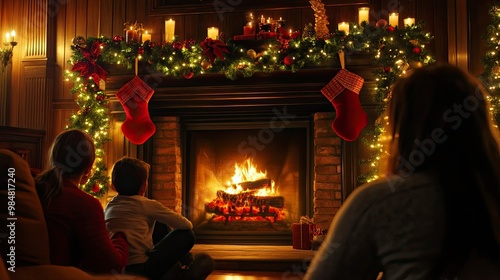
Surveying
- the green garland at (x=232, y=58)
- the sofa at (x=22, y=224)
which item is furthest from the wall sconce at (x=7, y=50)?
the sofa at (x=22, y=224)

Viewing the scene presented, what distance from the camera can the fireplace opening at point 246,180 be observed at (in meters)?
5.35

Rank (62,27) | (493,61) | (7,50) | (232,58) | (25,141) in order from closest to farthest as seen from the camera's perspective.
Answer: (493,61), (232,58), (25,141), (7,50), (62,27)

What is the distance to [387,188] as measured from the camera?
0.94 m

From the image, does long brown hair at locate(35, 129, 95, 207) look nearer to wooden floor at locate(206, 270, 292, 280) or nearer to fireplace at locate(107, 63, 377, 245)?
wooden floor at locate(206, 270, 292, 280)

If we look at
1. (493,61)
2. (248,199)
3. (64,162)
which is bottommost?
(248,199)

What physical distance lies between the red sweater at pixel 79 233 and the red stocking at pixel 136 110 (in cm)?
316

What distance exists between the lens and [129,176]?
2727 millimetres

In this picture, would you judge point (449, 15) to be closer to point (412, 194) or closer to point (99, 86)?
point (99, 86)

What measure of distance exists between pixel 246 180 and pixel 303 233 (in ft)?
2.43

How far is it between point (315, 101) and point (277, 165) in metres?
0.72

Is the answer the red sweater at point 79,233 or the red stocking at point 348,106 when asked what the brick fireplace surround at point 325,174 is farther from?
the red sweater at point 79,233

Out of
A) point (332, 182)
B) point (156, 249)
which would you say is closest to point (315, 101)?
point (332, 182)

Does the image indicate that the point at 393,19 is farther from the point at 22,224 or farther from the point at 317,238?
the point at 22,224

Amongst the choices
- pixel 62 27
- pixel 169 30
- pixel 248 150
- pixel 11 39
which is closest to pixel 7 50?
pixel 11 39
